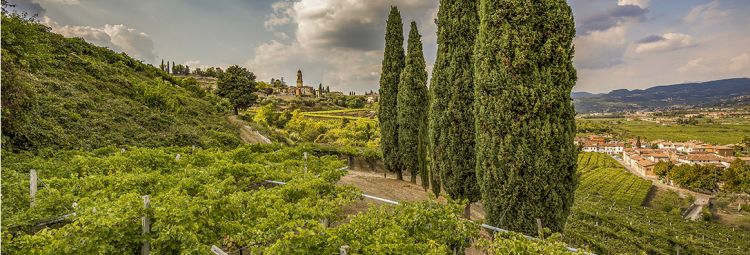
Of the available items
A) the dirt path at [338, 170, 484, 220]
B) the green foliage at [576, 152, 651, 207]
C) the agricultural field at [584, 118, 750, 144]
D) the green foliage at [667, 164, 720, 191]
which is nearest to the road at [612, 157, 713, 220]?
the green foliage at [667, 164, 720, 191]

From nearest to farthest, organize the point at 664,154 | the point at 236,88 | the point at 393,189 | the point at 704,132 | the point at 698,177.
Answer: the point at 393,189, the point at 236,88, the point at 698,177, the point at 664,154, the point at 704,132

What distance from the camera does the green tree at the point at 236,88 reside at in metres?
32.8

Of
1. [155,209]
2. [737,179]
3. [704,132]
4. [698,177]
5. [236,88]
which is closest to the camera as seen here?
[155,209]

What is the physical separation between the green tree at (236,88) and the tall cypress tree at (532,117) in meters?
30.0

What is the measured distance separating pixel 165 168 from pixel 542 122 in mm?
8856

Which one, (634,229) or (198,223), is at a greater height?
(198,223)

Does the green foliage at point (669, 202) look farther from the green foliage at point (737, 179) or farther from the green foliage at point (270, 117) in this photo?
the green foliage at point (270, 117)

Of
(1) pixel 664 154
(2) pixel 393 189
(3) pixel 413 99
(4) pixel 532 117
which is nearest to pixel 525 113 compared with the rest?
(4) pixel 532 117

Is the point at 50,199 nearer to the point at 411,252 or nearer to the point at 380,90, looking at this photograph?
the point at 411,252

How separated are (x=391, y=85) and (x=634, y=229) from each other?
28959 mm

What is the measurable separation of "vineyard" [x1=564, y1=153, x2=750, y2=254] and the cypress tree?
1180cm

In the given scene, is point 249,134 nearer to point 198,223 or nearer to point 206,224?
point 206,224

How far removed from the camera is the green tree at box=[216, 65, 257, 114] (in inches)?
1292

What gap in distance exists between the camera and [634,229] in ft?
101
